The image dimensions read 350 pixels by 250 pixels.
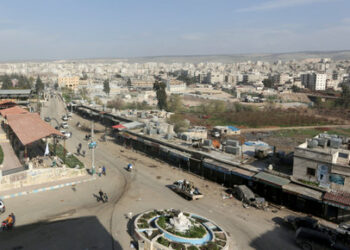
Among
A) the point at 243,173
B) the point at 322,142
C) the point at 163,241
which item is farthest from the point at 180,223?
the point at 322,142

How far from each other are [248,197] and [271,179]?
1.56 m

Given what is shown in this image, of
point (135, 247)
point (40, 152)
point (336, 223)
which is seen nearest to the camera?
point (135, 247)

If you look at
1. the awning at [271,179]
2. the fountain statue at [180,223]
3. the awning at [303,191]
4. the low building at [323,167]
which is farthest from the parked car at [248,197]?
the fountain statue at [180,223]

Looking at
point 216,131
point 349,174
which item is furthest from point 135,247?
point 216,131

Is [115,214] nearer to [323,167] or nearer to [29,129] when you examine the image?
[323,167]

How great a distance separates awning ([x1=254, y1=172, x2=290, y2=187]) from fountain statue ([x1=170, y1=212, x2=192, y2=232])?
5493 mm

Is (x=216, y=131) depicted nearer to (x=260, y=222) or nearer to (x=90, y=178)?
(x=90, y=178)

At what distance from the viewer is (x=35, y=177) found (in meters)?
18.6

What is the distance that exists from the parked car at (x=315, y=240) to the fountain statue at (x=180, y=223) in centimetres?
451

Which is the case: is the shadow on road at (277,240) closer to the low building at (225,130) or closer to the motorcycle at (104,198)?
the motorcycle at (104,198)

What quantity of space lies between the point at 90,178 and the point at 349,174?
14872 millimetres

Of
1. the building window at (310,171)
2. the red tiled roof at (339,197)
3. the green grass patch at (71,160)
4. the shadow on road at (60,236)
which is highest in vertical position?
the building window at (310,171)

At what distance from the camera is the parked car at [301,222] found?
44.0 feet

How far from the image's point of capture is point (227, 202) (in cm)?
1698
